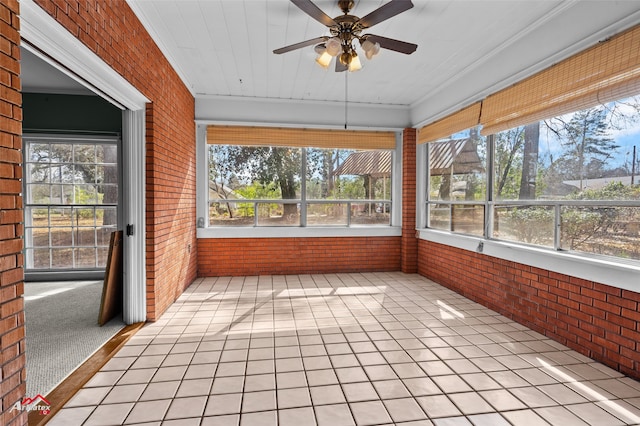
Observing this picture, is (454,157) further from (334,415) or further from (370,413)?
(334,415)

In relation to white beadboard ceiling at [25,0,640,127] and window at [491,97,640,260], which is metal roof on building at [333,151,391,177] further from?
window at [491,97,640,260]

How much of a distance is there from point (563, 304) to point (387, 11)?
279 centimetres

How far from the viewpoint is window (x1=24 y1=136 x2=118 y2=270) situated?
16.0 feet

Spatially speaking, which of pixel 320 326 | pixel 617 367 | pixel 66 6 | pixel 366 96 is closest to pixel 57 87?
pixel 66 6

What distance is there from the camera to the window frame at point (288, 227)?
522 centimetres

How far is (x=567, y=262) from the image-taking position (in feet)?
9.17

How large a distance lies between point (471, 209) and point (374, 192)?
1.83 metres

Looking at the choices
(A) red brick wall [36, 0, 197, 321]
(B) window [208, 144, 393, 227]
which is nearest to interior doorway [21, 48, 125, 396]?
(A) red brick wall [36, 0, 197, 321]

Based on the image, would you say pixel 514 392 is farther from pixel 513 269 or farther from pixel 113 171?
pixel 113 171

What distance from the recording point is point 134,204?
3186 millimetres

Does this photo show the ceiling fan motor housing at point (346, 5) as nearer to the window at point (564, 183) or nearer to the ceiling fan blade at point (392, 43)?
the ceiling fan blade at point (392, 43)

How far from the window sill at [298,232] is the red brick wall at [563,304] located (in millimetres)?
1549

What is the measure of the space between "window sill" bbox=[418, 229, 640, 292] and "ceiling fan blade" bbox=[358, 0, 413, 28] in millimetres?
2357

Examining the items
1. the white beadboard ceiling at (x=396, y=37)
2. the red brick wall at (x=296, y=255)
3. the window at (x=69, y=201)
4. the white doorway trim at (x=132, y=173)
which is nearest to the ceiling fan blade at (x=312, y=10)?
the white beadboard ceiling at (x=396, y=37)
